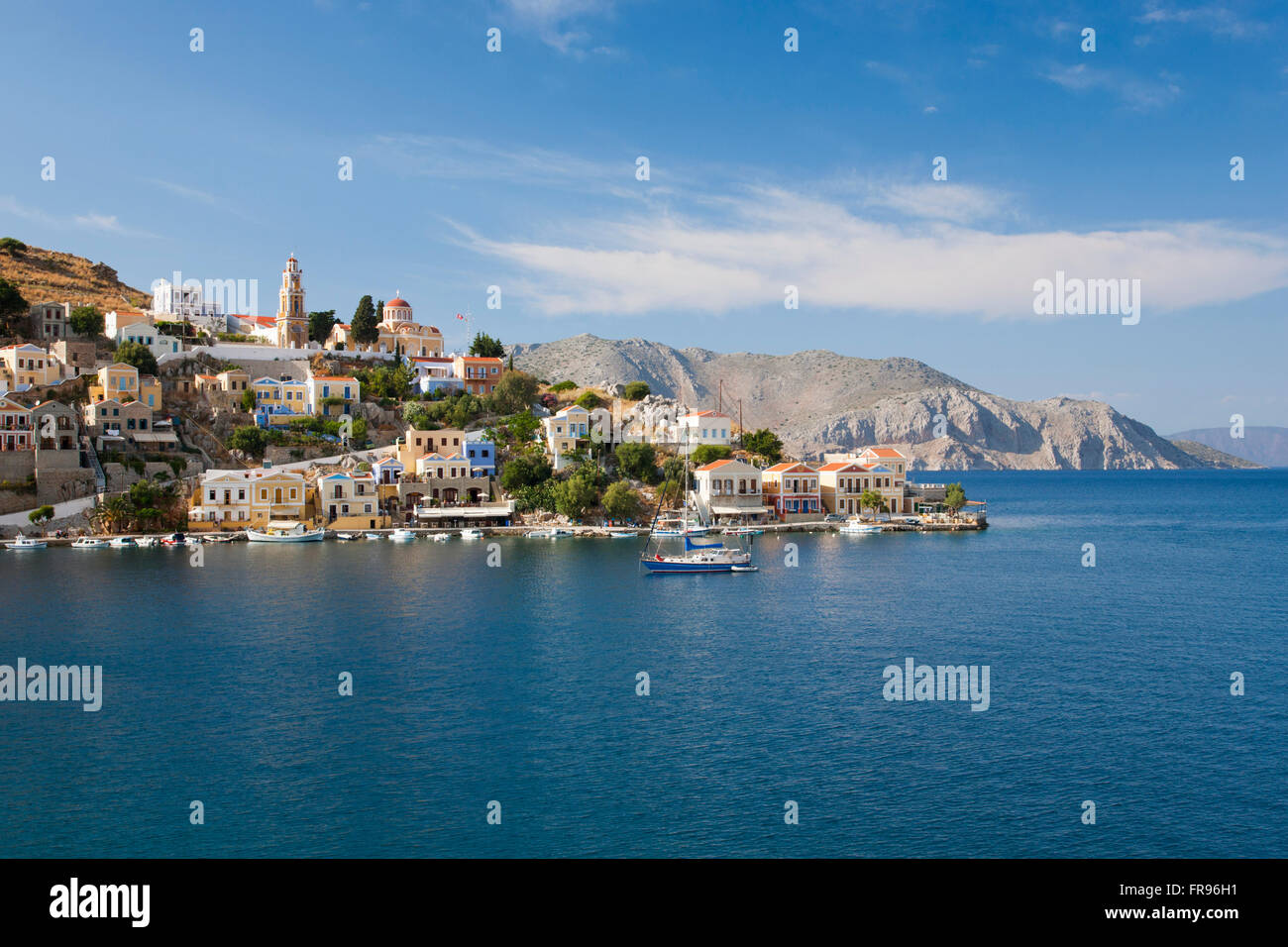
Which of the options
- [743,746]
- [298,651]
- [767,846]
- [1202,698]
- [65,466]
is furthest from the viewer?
[65,466]

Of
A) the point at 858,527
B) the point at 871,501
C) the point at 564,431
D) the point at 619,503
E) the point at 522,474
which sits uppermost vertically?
the point at 564,431

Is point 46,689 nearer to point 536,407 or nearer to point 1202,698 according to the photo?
point 1202,698

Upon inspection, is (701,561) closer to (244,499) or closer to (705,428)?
(705,428)

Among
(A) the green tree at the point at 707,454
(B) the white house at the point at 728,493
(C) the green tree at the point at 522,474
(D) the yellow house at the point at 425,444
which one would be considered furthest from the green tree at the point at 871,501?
(D) the yellow house at the point at 425,444

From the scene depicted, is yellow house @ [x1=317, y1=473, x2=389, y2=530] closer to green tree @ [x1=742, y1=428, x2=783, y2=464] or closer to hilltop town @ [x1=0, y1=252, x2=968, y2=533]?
hilltop town @ [x1=0, y1=252, x2=968, y2=533]

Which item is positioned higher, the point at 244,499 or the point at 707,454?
the point at 707,454

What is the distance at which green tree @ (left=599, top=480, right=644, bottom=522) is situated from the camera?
228 feet

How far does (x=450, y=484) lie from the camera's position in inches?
2815

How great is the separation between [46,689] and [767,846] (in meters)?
20.9

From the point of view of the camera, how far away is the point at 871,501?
7544 centimetres

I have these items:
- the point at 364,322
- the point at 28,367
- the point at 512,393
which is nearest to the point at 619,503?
the point at 512,393

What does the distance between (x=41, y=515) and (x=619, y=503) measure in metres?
40.2

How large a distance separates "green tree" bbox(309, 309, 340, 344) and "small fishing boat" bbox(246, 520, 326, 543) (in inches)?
1238
